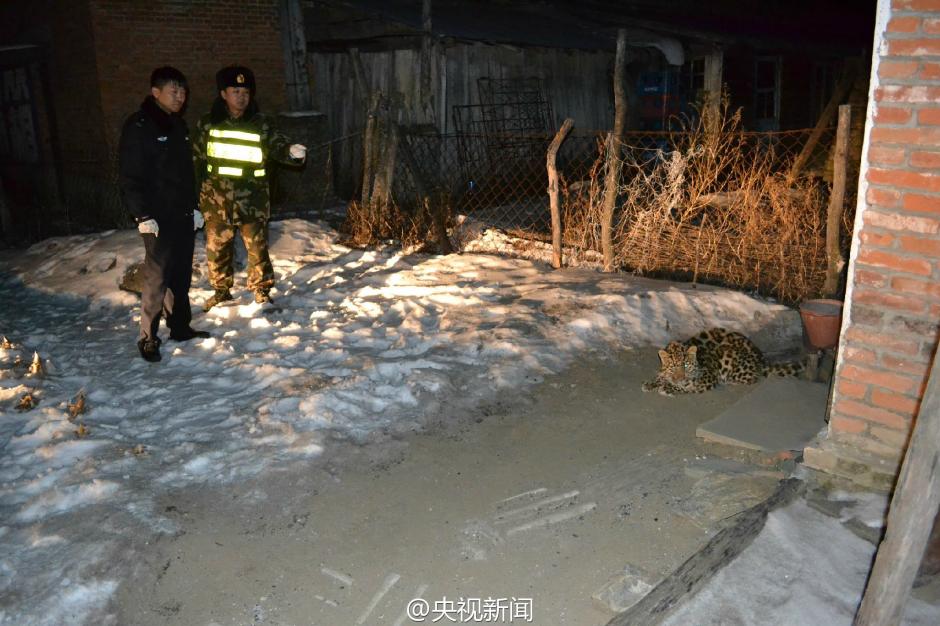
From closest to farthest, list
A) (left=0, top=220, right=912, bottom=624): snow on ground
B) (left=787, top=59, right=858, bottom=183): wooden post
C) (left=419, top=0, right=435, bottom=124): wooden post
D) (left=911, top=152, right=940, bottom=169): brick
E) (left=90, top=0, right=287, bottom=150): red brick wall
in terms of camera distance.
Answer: (left=911, top=152, right=940, bottom=169): brick, (left=0, top=220, right=912, bottom=624): snow on ground, (left=787, top=59, right=858, bottom=183): wooden post, (left=90, top=0, right=287, bottom=150): red brick wall, (left=419, top=0, right=435, bottom=124): wooden post

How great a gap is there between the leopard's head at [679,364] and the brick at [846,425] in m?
1.53

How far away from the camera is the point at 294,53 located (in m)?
12.9

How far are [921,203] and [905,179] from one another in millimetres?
126

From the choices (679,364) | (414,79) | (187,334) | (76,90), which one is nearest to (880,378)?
(679,364)

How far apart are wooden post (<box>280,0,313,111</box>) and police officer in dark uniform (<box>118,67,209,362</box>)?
721 cm

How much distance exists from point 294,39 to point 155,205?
806 cm

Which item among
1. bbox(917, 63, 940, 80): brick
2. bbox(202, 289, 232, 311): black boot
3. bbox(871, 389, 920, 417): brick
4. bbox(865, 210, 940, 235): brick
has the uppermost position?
bbox(917, 63, 940, 80): brick

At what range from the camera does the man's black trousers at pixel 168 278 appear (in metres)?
5.93

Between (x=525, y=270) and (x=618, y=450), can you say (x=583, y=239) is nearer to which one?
(x=525, y=270)

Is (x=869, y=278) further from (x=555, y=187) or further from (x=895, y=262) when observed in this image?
(x=555, y=187)

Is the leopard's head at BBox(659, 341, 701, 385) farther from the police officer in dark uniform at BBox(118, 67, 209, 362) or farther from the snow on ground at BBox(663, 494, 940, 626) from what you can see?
the police officer in dark uniform at BBox(118, 67, 209, 362)

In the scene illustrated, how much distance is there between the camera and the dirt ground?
331 cm

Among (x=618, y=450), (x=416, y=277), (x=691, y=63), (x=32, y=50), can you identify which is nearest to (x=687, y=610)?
(x=618, y=450)

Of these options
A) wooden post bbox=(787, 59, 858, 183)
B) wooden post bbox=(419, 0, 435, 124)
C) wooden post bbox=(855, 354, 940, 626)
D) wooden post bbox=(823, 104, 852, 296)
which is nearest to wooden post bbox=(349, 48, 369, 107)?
wooden post bbox=(419, 0, 435, 124)
